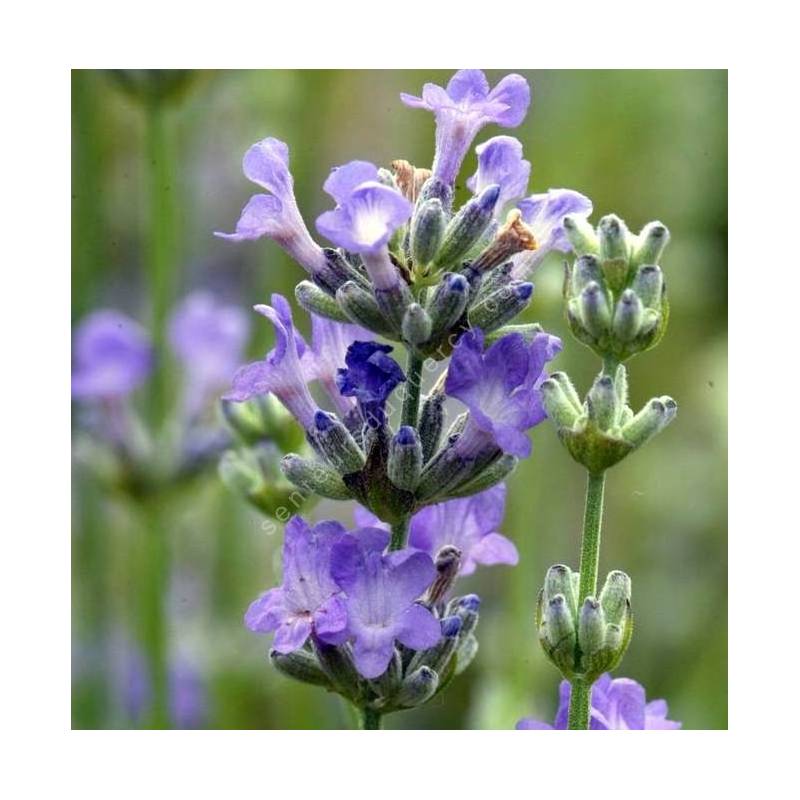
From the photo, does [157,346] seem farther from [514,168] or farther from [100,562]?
[514,168]

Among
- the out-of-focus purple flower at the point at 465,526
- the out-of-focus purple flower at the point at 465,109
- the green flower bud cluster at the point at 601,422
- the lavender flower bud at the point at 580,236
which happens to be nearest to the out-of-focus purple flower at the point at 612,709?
the out-of-focus purple flower at the point at 465,526

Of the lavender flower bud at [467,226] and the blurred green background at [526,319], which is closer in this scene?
the lavender flower bud at [467,226]

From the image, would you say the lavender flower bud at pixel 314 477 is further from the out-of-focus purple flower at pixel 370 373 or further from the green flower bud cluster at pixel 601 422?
the green flower bud cluster at pixel 601 422

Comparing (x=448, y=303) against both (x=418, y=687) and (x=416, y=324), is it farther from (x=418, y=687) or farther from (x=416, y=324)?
(x=418, y=687)

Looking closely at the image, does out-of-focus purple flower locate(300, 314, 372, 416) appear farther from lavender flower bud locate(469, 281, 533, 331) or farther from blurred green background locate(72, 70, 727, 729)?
blurred green background locate(72, 70, 727, 729)

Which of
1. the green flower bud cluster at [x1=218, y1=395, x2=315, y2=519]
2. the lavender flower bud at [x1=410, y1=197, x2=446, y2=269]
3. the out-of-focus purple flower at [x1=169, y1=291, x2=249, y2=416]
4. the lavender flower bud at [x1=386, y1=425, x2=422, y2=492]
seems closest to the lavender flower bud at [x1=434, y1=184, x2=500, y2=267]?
the lavender flower bud at [x1=410, y1=197, x2=446, y2=269]

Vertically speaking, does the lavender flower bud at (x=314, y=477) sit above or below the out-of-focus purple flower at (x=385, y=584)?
above
